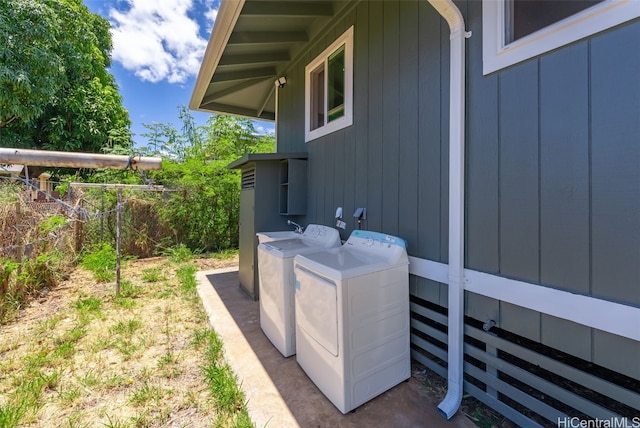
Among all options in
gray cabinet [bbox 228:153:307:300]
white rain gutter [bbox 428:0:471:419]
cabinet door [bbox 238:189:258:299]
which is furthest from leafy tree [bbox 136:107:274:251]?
white rain gutter [bbox 428:0:471:419]

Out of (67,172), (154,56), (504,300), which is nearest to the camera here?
(504,300)

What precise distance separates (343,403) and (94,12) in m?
18.7

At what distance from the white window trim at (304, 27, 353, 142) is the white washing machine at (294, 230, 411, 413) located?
4.95 ft

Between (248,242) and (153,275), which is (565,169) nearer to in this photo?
(248,242)

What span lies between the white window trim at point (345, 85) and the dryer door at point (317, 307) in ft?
5.76

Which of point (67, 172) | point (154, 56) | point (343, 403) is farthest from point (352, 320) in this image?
point (154, 56)

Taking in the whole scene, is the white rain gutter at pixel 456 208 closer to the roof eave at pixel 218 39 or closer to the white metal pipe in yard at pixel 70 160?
the roof eave at pixel 218 39

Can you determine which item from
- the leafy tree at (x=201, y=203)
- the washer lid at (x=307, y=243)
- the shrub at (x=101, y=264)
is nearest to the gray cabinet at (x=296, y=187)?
the washer lid at (x=307, y=243)

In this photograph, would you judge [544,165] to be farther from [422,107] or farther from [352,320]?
[352,320]

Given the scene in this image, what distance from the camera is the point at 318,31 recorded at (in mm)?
3506

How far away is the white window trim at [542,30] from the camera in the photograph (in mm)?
1228

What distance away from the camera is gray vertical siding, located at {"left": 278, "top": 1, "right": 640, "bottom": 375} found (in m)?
1.24

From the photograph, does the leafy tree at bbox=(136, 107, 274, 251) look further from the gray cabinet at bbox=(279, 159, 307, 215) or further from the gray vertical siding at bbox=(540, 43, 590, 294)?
the gray vertical siding at bbox=(540, 43, 590, 294)

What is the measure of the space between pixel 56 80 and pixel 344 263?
12.4 metres
